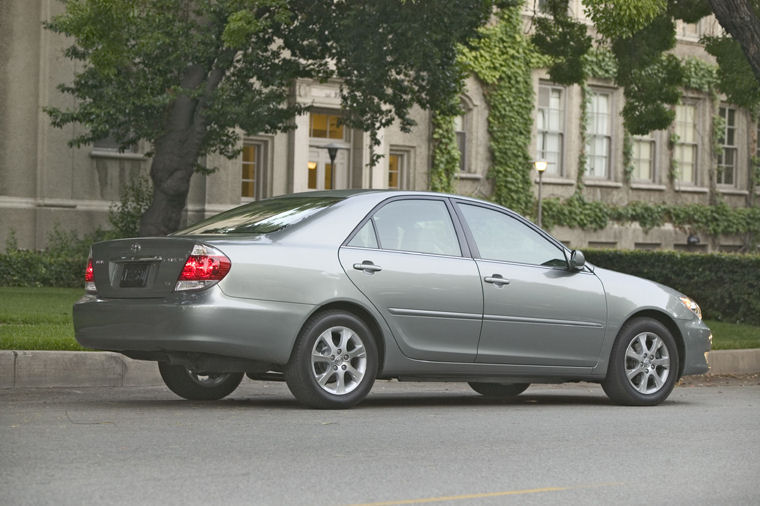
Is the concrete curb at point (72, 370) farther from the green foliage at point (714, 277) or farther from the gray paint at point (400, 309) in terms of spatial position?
the green foliage at point (714, 277)

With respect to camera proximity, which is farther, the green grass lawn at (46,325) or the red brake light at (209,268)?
the green grass lawn at (46,325)

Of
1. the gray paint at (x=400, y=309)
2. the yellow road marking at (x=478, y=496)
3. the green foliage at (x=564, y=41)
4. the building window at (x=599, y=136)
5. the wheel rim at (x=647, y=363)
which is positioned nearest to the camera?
the yellow road marking at (x=478, y=496)

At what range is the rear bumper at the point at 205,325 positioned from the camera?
8828 millimetres

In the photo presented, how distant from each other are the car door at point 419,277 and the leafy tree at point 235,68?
33.8 ft

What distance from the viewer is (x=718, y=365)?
15016mm

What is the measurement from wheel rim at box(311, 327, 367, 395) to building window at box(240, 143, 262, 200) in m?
20.9

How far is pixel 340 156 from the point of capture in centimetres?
3106

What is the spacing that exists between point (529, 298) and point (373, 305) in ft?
4.69

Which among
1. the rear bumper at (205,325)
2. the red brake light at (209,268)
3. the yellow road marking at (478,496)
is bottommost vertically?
the yellow road marking at (478,496)

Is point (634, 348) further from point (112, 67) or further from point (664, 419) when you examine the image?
point (112, 67)

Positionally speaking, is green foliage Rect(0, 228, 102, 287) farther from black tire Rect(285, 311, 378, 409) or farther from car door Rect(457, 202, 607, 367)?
black tire Rect(285, 311, 378, 409)

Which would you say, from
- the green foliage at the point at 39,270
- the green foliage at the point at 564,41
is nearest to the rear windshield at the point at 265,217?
the green foliage at the point at 39,270

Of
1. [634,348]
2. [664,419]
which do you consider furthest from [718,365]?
[664,419]

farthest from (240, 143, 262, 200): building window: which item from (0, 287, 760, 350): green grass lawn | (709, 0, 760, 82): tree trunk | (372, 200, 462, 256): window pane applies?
(372, 200, 462, 256): window pane
